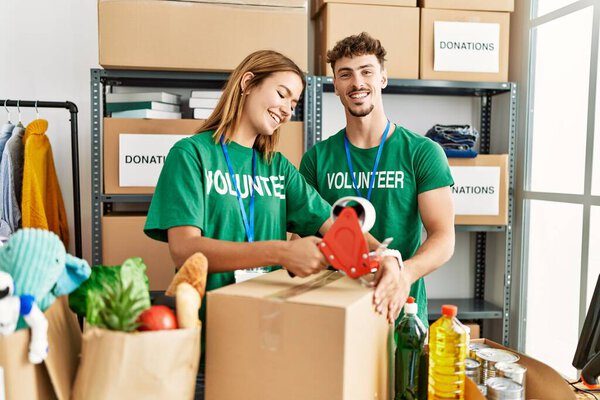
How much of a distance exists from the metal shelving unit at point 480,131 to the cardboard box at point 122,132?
50 cm

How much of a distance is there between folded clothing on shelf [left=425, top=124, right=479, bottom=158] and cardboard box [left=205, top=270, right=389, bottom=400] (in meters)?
1.72

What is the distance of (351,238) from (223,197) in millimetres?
453

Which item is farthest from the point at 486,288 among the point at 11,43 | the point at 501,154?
the point at 11,43

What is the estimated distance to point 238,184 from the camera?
1.31 metres

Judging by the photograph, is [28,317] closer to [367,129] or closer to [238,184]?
[238,184]

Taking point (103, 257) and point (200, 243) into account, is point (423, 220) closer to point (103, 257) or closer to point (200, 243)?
point (200, 243)

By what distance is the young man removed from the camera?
1.67m

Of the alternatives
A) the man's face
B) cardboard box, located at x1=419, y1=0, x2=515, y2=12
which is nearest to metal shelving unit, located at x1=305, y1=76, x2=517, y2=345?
cardboard box, located at x1=419, y1=0, x2=515, y2=12

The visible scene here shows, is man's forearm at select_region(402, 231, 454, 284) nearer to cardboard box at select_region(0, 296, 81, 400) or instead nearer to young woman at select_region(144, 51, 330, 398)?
young woman at select_region(144, 51, 330, 398)

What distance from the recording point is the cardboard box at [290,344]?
2.60 feet

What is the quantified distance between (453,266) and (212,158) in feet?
6.49

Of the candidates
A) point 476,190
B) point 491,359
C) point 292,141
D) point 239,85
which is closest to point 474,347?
point 491,359

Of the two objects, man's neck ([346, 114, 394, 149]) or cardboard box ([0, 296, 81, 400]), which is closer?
cardboard box ([0, 296, 81, 400])

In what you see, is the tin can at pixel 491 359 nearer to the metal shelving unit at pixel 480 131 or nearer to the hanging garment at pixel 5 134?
the metal shelving unit at pixel 480 131
